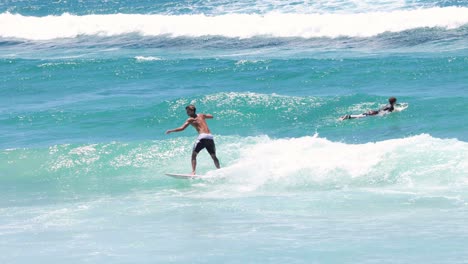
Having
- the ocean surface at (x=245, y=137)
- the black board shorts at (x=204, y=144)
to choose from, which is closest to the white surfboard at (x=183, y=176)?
the ocean surface at (x=245, y=137)

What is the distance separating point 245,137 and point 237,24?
18.2m

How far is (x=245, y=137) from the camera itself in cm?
1930

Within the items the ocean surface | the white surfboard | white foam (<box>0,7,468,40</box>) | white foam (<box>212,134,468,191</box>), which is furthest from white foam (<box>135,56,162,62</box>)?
the white surfboard

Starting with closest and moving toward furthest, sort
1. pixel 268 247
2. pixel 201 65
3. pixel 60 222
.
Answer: pixel 268 247
pixel 60 222
pixel 201 65

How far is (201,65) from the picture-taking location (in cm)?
2855

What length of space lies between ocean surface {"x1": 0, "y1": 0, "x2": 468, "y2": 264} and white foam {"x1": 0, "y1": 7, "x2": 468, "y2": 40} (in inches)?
4.6

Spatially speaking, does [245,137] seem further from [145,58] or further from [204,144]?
[145,58]

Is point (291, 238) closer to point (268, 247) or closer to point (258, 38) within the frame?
point (268, 247)

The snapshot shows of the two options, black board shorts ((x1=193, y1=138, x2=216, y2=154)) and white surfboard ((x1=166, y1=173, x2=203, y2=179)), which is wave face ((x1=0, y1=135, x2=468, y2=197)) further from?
black board shorts ((x1=193, y1=138, x2=216, y2=154))

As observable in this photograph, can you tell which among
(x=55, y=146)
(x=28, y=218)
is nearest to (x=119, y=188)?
(x=28, y=218)

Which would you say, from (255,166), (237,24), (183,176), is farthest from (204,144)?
(237,24)

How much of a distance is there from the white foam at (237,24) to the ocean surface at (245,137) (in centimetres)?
12

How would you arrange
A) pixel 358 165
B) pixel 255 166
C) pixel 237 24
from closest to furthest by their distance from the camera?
pixel 358 165, pixel 255 166, pixel 237 24

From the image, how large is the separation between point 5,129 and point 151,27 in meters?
17.5
